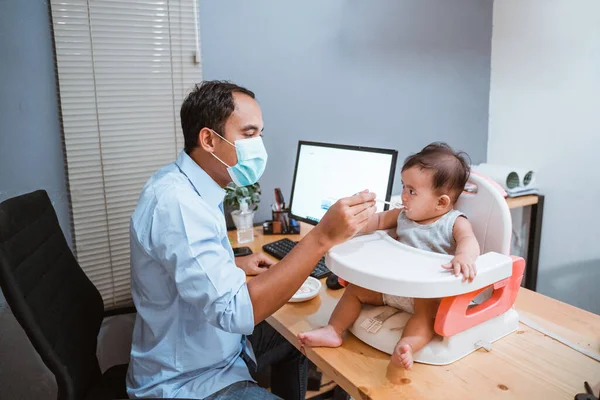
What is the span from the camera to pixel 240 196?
1.96 metres

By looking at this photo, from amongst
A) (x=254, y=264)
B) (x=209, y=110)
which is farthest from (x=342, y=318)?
(x=209, y=110)

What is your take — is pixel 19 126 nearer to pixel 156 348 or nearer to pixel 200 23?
pixel 200 23

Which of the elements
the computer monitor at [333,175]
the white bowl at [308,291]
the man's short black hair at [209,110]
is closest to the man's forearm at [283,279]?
the white bowl at [308,291]

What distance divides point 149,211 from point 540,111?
7.80 ft

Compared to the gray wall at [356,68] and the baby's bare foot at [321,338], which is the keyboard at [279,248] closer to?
the gray wall at [356,68]

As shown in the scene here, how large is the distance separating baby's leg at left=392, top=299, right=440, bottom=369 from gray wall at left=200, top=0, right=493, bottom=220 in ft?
4.19

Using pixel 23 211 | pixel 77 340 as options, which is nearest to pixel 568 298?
pixel 77 340

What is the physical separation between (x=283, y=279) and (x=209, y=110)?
540 mm

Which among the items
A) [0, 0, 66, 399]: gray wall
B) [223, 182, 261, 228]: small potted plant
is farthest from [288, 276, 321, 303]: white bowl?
[0, 0, 66, 399]: gray wall

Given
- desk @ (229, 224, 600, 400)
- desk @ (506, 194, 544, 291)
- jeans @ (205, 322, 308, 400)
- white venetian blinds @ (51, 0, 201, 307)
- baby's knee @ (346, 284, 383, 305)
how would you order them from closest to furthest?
desk @ (229, 224, 600, 400) → baby's knee @ (346, 284, 383, 305) → jeans @ (205, 322, 308, 400) → white venetian blinds @ (51, 0, 201, 307) → desk @ (506, 194, 544, 291)

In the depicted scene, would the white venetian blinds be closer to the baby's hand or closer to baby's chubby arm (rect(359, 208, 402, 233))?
baby's chubby arm (rect(359, 208, 402, 233))

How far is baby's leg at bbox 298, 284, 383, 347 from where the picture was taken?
1067mm

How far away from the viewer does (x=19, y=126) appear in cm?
166

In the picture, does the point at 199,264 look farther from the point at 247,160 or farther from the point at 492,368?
the point at 492,368
